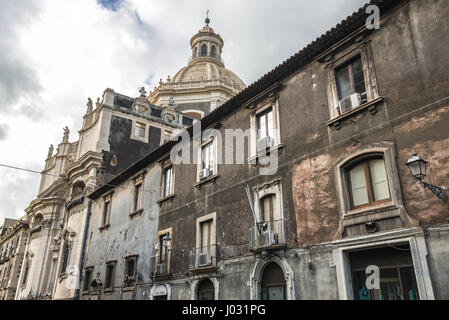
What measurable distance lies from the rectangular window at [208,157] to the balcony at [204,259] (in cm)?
352

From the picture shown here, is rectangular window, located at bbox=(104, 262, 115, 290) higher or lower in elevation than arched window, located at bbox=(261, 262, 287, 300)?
higher

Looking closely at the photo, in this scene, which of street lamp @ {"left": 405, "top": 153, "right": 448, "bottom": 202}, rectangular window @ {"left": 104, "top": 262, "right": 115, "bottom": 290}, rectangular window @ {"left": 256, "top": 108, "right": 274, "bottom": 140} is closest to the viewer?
street lamp @ {"left": 405, "top": 153, "right": 448, "bottom": 202}

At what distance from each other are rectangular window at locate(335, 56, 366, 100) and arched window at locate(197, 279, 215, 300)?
8814 mm

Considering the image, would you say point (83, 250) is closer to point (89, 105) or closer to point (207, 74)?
point (89, 105)

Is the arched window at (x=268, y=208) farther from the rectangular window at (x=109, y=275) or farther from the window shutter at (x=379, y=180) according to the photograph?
the rectangular window at (x=109, y=275)

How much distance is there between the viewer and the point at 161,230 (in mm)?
19281

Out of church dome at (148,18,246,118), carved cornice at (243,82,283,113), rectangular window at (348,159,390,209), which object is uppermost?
church dome at (148,18,246,118)

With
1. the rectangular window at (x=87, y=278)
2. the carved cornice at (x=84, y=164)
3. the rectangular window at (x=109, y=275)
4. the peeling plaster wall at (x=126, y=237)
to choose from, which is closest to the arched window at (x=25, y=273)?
the carved cornice at (x=84, y=164)

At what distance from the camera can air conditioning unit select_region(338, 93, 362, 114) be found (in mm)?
11523

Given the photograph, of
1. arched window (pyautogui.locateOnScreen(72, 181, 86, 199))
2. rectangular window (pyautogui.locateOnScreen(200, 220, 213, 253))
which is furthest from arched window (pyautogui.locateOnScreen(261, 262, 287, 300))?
arched window (pyautogui.locateOnScreen(72, 181, 86, 199))

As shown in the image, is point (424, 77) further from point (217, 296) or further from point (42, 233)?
point (42, 233)

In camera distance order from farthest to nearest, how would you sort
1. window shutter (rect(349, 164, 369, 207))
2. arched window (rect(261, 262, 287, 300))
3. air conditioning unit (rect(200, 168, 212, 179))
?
1. air conditioning unit (rect(200, 168, 212, 179))
2. arched window (rect(261, 262, 287, 300))
3. window shutter (rect(349, 164, 369, 207))

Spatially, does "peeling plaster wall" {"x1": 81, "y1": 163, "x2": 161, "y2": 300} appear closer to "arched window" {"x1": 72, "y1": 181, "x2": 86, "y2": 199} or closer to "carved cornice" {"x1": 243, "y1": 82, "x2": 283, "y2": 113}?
"arched window" {"x1": 72, "y1": 181, "x2": 86, "y2": 199}
